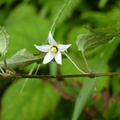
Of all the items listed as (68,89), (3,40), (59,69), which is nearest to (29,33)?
(59,69)

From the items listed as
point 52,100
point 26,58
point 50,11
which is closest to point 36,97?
point 52,100

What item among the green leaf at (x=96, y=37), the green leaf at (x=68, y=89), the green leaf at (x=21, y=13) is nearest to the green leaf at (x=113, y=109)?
the green leaf at (x=68, y=89)

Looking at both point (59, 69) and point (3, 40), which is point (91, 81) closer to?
point (3, 40)

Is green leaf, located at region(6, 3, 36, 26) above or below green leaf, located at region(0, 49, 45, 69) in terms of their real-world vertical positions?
below

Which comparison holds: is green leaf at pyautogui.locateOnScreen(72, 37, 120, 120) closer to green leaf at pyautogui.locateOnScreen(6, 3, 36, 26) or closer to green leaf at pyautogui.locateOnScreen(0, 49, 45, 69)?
green leaf at pyautogui.locateOnScreen(0, 49, 45, 69)

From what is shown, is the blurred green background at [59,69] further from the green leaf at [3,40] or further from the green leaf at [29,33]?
the green leaf at [3,40]

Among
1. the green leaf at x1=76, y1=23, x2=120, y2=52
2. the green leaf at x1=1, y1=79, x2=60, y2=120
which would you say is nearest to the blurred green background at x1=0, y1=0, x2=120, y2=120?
the green leaf at x1=1, y1=79, x2=60, y2=120

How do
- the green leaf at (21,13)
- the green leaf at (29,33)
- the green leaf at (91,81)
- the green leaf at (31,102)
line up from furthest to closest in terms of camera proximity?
the green leaf at (21,13), the green leaf at (29,33), the green leaf at (31,102), the green leaf at (91,81)
